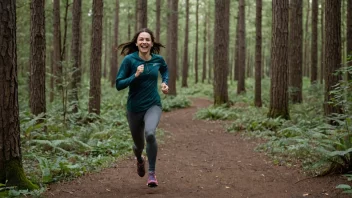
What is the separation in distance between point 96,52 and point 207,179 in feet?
24.4

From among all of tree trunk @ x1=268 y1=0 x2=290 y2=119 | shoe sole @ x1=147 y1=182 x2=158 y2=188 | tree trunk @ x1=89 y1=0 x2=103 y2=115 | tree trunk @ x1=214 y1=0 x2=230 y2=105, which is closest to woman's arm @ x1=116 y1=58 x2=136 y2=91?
shoe sole @ x1=147 y1=182 x2=158 y2=188

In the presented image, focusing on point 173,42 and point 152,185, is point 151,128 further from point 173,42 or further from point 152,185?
point 173,42

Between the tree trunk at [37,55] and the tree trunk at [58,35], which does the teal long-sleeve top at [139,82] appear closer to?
the tree trunk at [37,55]

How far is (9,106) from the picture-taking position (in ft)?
14.9

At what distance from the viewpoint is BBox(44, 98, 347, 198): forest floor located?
5.10m

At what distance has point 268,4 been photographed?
3073 centimetres

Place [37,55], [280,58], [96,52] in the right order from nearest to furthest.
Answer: [37,55] < [280,58] < [96,52]

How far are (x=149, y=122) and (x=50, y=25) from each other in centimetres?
1986

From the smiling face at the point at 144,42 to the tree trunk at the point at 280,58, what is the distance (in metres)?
7.05

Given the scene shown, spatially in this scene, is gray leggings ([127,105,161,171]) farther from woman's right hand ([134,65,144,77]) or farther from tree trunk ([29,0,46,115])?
tree trunk ([29,0,46,115])

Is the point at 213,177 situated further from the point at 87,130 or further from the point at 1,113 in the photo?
the point at 87,130

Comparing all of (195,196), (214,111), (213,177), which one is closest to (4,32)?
(195,196)

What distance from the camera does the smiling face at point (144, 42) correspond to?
5.42 m

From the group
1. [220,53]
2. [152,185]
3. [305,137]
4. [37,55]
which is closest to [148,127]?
[152,185]
